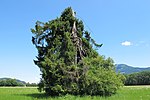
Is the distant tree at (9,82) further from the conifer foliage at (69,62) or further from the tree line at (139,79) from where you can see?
the conifer foliage at (69,62)

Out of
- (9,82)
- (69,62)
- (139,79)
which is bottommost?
(69,62)

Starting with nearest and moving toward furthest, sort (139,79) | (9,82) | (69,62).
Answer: (69,62) < (9,82) < (139,79)

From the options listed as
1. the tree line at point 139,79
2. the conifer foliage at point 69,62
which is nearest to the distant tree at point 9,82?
the tree line at point 139,79

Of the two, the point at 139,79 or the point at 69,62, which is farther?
the point at 139,79

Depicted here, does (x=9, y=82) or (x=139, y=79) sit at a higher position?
(x=139, y=79)

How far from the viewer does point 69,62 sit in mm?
21859

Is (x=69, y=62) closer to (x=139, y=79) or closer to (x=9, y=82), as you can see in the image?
(x=9, y=82)

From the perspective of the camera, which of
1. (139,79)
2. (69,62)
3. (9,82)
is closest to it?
(69,62)

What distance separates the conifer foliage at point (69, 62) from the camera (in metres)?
20.9

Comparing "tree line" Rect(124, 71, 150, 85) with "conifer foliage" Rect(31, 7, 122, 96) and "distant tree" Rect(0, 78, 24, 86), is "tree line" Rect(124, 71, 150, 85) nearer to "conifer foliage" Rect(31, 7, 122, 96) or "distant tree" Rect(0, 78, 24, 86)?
"distant tree" Rect(0, 78, 24, 86)

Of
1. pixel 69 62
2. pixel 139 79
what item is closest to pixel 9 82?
pixel 139 79

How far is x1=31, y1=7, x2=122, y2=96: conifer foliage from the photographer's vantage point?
2092cm

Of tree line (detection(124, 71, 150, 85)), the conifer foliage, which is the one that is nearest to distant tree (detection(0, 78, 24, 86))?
tree line (detection(124, 71, 150, 85))

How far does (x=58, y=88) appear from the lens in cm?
2056
